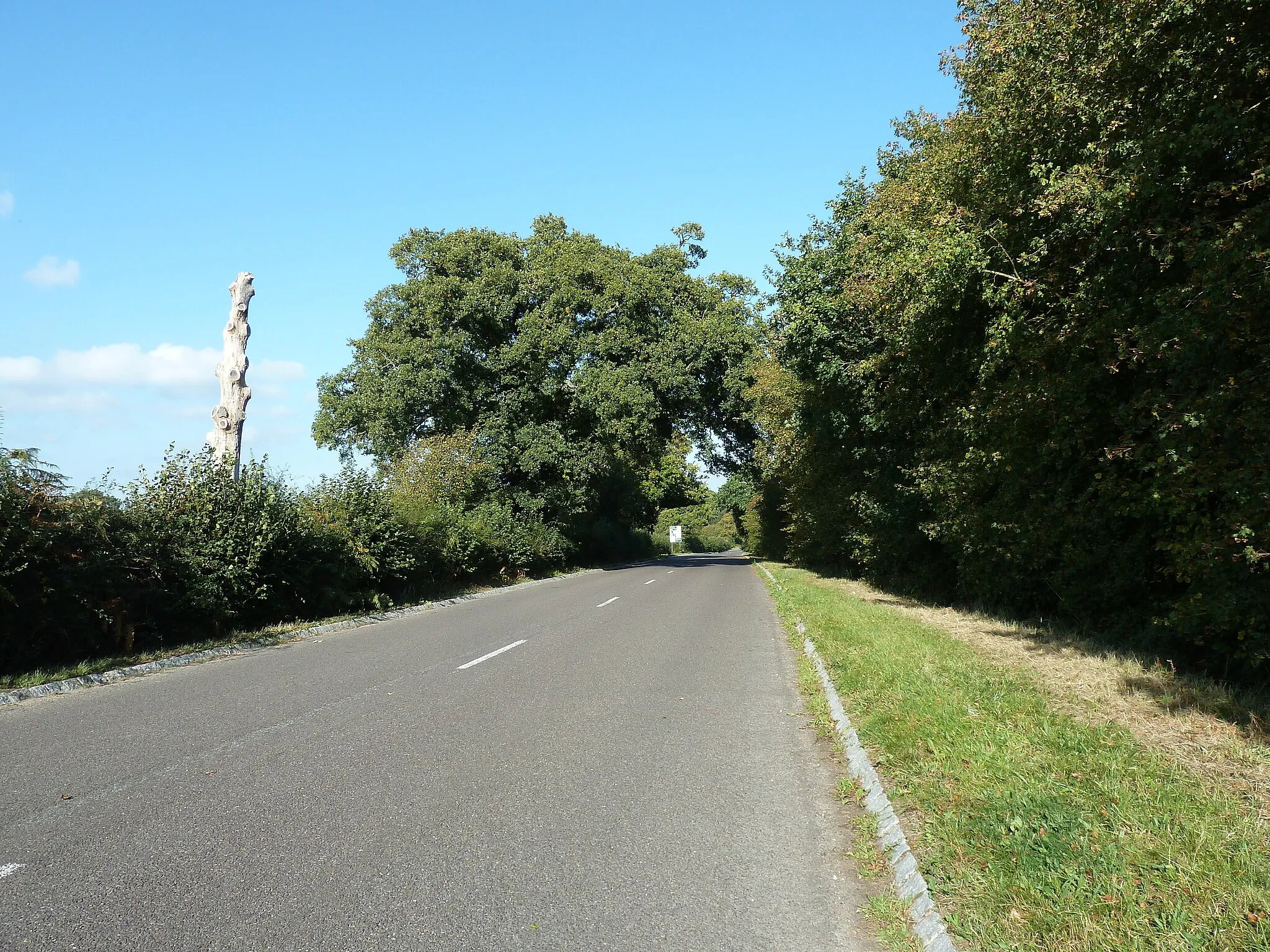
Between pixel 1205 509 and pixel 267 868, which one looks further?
pixel 1205 509

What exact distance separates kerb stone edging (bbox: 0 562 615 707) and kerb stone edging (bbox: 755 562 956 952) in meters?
8.12

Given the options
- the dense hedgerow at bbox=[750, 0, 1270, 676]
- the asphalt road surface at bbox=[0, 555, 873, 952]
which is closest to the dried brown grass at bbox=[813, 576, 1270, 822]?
the dense hedgerow at bbox=[750, 0, 1270, 676]

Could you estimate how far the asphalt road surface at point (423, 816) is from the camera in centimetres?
356

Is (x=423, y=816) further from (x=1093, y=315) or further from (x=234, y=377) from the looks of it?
(x=234, y=377)

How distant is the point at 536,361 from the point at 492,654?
22.3 m

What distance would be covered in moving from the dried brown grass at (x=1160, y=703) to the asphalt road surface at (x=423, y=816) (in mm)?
2382

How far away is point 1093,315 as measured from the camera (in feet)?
28.9

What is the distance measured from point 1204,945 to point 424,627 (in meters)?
13.1

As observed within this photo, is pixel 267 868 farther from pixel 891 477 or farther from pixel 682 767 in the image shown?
pixel 891 477

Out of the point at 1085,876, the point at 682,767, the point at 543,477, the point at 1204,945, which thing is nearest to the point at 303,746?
the point at 682,767

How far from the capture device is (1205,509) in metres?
7.30

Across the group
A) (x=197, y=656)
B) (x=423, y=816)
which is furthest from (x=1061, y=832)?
(x=197, y=656)

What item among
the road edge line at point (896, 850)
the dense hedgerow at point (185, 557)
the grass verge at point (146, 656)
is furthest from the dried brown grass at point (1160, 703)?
the dense hedgerow at point (185, 557)

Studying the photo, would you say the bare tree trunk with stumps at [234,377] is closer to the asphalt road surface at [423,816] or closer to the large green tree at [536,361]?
the asphalt road surface at [423,816]
